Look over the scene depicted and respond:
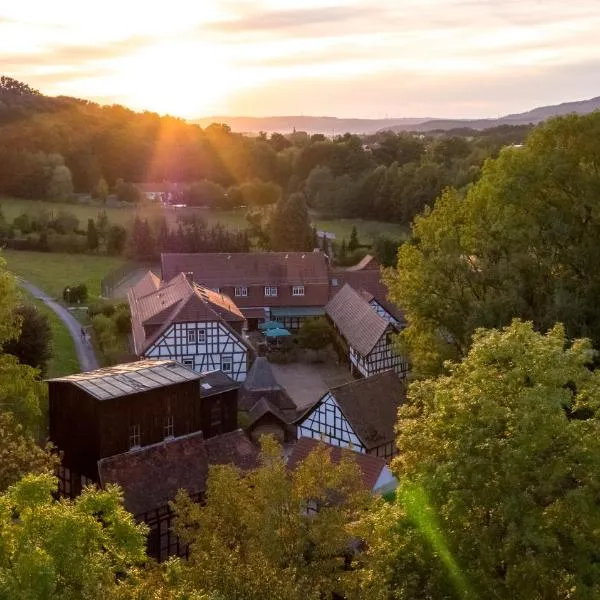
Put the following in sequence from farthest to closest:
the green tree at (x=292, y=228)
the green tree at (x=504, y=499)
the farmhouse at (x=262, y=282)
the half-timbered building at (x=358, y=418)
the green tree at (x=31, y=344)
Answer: the green tree at (x=292, y=228), the farmhouse at (x=262, y=282), the green tree at (x=31, y=344), the half-timbered building at (x=358, y=418), the green tree at (x=504, y=499)

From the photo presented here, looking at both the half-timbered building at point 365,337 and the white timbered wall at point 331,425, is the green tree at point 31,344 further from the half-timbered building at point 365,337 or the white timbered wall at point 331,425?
the half-timbered building at point 365,337

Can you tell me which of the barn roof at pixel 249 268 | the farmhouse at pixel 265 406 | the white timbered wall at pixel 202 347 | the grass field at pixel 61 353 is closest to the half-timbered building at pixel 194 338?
the white timbered wall at pixel 202 347

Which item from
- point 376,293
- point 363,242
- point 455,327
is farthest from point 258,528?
point 363,242

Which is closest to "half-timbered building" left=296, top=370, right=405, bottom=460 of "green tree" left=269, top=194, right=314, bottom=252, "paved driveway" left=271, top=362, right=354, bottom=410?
"paved driveway" left=271, top=362, right=354, bottom=410

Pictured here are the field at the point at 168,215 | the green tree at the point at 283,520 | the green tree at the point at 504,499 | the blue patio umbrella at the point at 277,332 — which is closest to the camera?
the green tree at the point at 504,499

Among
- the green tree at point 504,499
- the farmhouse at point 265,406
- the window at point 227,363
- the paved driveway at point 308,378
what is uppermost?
the green tree at point 504,499
